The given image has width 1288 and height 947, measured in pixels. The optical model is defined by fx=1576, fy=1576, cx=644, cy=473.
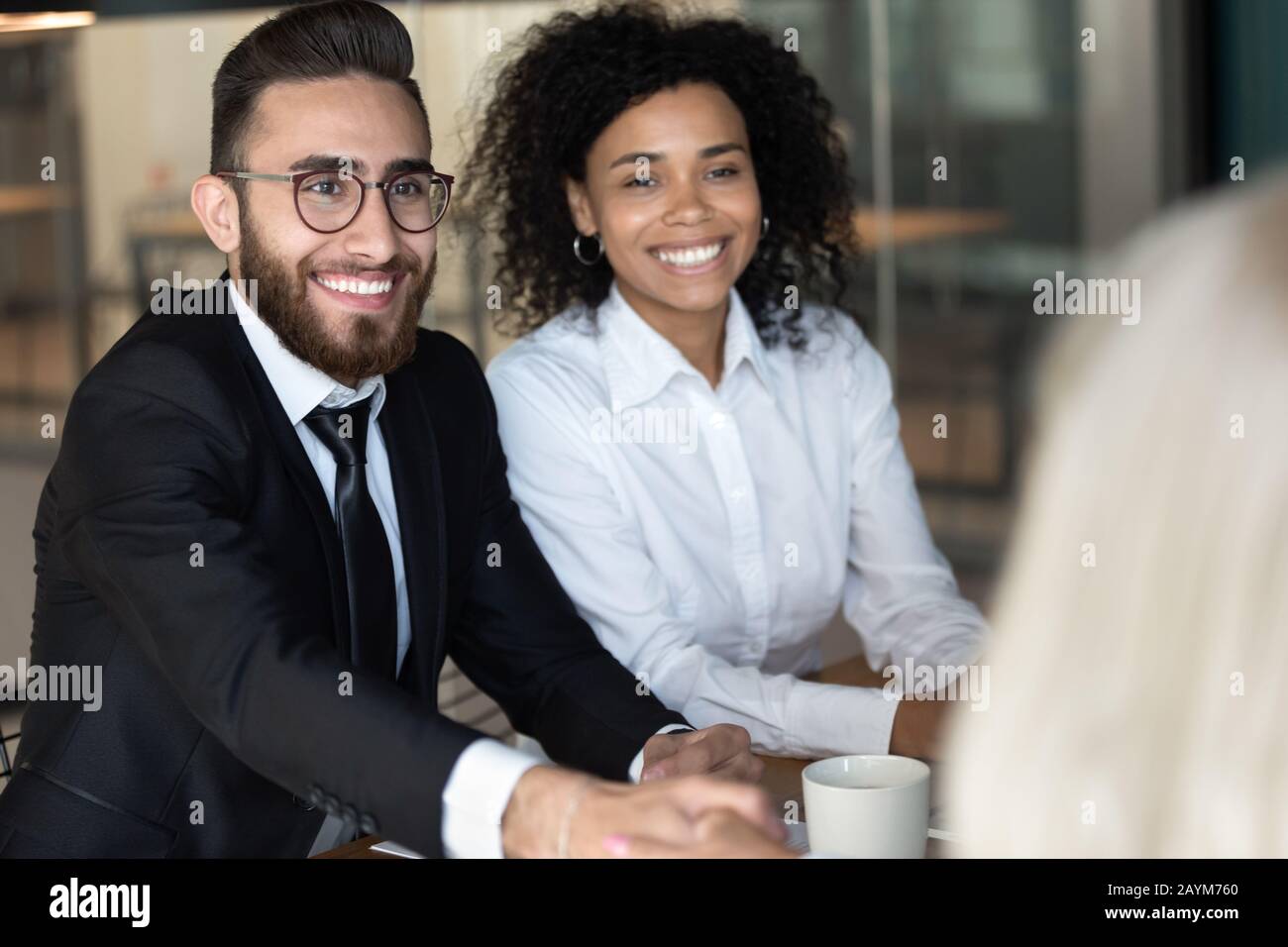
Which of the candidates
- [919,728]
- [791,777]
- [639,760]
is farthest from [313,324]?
[919,728]

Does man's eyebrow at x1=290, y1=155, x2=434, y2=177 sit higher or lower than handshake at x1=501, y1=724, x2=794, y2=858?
higher

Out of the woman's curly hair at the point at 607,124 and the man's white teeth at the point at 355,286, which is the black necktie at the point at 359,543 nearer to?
the man's white teeth at the point at 355,286

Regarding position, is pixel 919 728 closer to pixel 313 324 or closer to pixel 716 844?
pixel 716 844

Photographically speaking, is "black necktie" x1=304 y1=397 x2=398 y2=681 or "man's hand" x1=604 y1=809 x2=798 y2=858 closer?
"man's hand" x1=604 y1=809 x2=798 y2=858

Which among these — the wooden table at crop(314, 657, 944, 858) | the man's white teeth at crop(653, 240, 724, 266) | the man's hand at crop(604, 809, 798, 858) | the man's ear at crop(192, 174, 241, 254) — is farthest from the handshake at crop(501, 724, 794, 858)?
the man's white teeth at crop(653, 240, 724, 266)

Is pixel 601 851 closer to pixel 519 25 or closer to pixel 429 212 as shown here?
pixel 429 212

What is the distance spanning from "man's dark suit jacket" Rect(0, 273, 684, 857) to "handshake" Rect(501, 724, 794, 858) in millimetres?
95

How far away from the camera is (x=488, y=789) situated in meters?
1.34

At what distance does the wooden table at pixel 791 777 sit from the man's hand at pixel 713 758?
0.9 inches

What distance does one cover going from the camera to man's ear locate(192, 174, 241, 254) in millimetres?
1901

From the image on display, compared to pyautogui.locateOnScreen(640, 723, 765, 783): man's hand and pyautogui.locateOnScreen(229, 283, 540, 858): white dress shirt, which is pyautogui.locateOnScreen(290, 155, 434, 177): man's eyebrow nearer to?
pyautogui.locateOnScreen(229, 283, 540, 858): white dress shirt

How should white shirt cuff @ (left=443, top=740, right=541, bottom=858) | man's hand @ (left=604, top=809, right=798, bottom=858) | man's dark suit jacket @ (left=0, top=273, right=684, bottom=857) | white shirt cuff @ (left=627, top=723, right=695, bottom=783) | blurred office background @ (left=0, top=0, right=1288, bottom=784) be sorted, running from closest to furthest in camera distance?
man's hand @ (left=604, top=809, right=798, bottom=858) < white shirt cuff @ (left=443, top=740, right=541, bottom=858) < man's dark suit jacket @ (left=0, top=273, right=684, bottom=857) < white shirt cuff @ (left=627, top=723, right=695, bottom=783) < blurred office background @ (left=0, top=0, right=1288, bottom=784)
